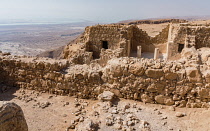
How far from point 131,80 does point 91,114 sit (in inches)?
68.4

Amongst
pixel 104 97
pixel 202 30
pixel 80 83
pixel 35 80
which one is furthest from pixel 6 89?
pixel 202 30

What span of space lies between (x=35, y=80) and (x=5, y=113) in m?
4.19

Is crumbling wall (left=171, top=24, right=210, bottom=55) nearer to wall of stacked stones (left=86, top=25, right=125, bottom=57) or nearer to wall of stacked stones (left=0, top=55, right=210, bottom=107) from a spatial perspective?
wall of stacked stones (left=86, top=25, right=125, bottom=57)

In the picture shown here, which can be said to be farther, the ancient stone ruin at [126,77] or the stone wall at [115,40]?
the stone wall at [115,40]

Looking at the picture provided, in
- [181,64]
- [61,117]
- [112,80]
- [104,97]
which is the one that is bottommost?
[61,117]

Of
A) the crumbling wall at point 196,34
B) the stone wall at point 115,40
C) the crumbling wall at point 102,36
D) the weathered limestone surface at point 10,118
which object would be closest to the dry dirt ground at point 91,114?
the weathered limestone surface at point 10,118

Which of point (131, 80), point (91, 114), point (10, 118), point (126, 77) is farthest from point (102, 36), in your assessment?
point (10, 118)

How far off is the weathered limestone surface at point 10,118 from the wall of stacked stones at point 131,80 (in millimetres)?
3101

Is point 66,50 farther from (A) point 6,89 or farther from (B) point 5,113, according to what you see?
(B) point 5,113

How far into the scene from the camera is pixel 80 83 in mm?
6590

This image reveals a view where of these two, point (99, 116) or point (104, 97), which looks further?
point (104, 97)

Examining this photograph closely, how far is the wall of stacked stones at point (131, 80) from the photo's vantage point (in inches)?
212

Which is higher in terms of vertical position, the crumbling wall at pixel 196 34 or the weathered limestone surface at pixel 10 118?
the crumbling wall at pixel 196 34

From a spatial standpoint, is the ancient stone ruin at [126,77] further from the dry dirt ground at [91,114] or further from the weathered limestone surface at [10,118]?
the weathered limestone surface at [10,118]
